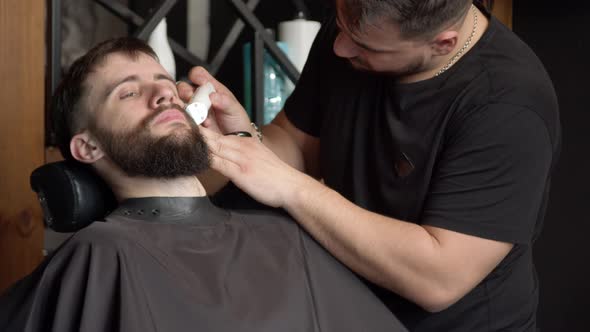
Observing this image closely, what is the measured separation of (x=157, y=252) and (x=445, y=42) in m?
0.77

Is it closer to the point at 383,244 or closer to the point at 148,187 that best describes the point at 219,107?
the point at 148,187

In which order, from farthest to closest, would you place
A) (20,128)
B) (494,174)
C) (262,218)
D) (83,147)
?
(20,128) < (262,218) < (83,147) < (494,174)

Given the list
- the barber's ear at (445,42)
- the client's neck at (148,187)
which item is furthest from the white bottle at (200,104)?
the barber's ear at (445,42)

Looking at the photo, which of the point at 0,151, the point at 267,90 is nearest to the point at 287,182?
the point at 0,151

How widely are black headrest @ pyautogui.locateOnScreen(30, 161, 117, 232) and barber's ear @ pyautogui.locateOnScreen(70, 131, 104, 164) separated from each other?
0.03 metres

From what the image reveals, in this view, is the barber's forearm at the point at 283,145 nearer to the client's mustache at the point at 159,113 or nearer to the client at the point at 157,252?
the client at the point at 157,252

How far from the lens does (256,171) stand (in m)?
1.50

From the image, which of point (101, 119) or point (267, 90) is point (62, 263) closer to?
point (101, 119)

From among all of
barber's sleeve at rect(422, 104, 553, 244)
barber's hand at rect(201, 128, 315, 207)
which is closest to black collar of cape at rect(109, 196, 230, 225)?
barber's hand at rect(201, 128, 315, 207)

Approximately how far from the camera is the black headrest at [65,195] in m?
1.48

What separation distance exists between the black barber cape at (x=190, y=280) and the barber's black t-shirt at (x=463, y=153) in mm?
210

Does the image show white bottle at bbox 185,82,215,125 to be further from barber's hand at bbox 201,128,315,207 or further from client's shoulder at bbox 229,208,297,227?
client's shoulder at bbox 229,208,297,227

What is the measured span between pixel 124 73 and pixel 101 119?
13 cm

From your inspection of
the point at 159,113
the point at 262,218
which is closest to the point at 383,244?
the point at 262,218
